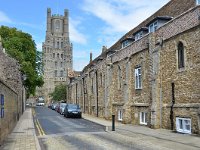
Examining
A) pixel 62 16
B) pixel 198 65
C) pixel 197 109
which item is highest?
pixel 62 16

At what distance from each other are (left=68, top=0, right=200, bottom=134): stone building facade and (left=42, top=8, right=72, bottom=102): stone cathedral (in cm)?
11463

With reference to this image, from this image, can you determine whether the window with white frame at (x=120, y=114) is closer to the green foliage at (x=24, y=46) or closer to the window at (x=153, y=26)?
the window at (x=153, y=26)

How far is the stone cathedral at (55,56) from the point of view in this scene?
145m

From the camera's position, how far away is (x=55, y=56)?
149 metres

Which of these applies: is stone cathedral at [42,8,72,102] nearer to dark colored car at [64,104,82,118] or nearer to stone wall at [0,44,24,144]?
dark colored car at [64,104,82,118]

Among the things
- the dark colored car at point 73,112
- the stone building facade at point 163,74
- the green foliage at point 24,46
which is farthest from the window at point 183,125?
the green foliage at point 24,46

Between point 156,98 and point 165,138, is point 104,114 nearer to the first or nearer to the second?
point 156,98

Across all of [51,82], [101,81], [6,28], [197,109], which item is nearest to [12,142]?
[197,109]

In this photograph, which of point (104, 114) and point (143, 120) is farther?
point (104, 114)

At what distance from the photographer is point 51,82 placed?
145750mm

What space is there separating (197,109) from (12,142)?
9.11m

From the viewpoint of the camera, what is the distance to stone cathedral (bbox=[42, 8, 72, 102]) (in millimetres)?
145000

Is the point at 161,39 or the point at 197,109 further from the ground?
the point at 161,39

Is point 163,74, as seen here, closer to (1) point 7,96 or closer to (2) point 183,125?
(2) point 183,125
